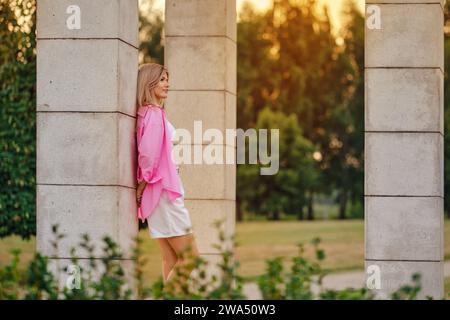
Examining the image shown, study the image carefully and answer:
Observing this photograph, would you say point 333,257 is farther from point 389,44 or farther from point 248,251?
point 389,44

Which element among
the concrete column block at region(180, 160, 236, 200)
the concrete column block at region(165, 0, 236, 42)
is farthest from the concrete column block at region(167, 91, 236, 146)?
the concrete column block at region(165, 0, 236, 42)

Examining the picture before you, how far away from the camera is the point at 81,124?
33.1 feet

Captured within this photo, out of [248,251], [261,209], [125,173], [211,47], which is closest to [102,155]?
[125,173]

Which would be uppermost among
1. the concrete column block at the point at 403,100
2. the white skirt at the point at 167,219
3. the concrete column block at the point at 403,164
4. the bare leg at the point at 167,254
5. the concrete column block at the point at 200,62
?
the concrete column block at the point at 200,62

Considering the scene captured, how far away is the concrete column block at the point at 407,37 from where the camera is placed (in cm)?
1192

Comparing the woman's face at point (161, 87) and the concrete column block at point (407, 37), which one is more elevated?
the concrete column block at point (407, 37)

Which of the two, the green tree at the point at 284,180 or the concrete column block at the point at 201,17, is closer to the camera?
the concrete column block at the point at 201,17

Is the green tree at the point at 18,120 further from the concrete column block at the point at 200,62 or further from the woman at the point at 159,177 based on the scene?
the woman at the point at 159,177

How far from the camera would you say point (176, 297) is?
6.26 meters

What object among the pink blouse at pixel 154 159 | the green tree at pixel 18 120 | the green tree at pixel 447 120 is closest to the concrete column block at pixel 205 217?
the pink blouse at pixel 154 159

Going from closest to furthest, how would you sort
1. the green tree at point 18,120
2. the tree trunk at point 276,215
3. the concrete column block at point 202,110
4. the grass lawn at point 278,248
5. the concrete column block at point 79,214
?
the concrete column block at point 79,214 < the concrete column block at point 202,110 < the green tree at point 18,120 < the grass lawn at point 278,248 < the tree trunk at point 276,215

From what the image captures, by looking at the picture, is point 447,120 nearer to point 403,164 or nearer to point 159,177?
point 403,164

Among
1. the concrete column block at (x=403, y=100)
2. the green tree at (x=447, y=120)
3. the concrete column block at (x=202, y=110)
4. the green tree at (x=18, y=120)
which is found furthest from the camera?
the green tree at (x=447, y=120)

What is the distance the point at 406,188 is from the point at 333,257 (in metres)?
19.0
